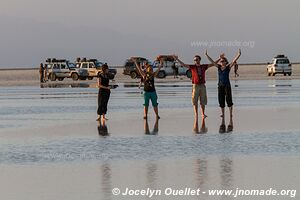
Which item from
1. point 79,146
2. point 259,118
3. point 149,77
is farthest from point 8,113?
point 79,146

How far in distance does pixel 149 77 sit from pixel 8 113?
6.98m

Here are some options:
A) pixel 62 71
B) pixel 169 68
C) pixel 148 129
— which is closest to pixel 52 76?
pixel 62 71

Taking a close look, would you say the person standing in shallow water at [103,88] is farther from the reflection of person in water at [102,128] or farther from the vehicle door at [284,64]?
the vehicle door at [284,64]

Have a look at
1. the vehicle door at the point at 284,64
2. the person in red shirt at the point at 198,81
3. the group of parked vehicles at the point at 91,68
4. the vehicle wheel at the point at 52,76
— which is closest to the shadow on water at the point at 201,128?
the person in red shirt at the point at 198,81

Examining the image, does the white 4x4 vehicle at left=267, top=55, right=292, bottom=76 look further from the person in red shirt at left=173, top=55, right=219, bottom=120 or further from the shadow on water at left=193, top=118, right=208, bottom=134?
the shadow on water at left=193, top=118, right=208, bottom=134

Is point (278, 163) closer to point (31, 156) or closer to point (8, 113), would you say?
point (31, 156)

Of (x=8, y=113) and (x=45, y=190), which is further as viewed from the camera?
(x=8, y=113)

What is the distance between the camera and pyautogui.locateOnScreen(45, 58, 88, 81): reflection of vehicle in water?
75.6 meters

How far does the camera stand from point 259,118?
2294 centimetres

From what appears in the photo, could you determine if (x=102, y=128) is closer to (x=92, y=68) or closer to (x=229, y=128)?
(x=229, y=128)

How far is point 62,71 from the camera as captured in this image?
7594 centimetres

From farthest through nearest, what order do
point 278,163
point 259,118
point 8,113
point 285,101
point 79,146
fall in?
point 285,101, point 8,113, point 259,118, point 79,146, point 278,163

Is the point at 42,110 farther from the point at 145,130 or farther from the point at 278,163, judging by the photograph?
the point at 278,163

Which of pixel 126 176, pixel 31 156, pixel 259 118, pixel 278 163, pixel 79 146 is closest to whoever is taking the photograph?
pixel 126 176
